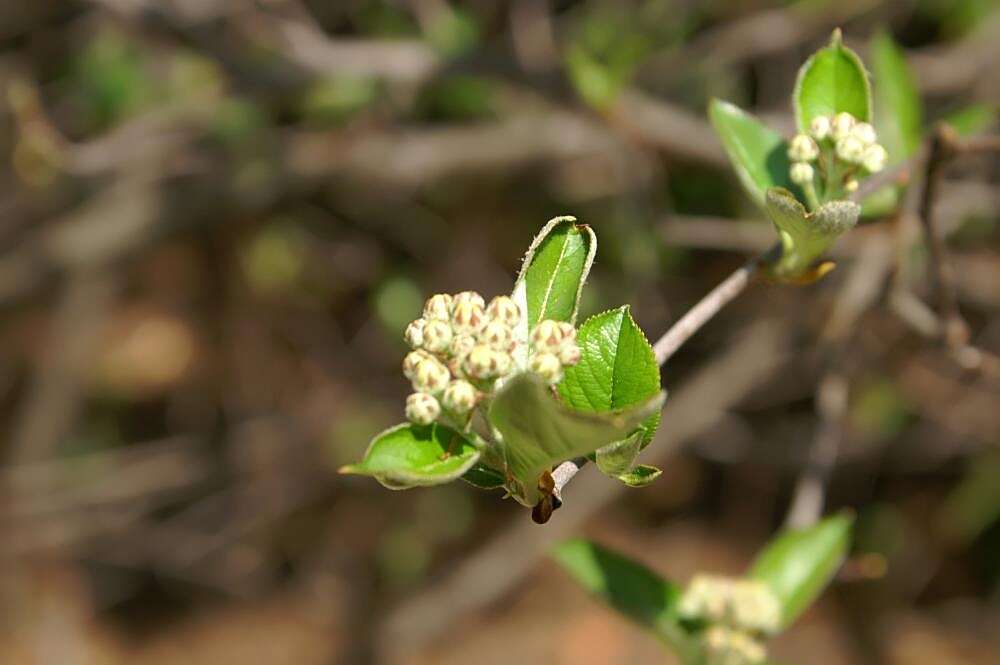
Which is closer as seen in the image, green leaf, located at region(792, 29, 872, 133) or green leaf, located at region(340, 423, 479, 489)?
green leaf, located at region(340, 423, 479, 489)

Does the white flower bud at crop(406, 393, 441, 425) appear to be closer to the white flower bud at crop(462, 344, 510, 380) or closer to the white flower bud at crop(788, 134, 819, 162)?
the white flower bud at crop(462, 344, 510, 380)

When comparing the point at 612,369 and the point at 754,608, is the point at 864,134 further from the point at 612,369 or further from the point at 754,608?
the point at 754,608

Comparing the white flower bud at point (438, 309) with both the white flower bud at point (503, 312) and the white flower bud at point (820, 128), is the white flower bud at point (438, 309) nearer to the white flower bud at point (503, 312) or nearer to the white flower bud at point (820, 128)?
the white flower bud at point (503, 312)

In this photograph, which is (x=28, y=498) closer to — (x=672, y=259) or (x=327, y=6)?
(x=327, y=6)

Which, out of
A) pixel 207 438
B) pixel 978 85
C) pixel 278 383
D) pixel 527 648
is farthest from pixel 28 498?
pixel 978 85

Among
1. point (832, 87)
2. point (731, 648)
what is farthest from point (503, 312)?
point (731, 648)

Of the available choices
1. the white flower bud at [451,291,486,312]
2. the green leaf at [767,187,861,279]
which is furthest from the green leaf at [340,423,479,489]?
the green leaf at [767,187,861,279]

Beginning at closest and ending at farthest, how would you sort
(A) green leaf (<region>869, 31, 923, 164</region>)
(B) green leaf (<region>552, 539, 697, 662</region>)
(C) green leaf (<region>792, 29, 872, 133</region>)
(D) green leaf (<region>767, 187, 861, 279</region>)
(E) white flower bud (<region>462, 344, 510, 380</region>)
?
(E) white flower bud (<region>462, 344, 510, 380</region>), (D) green leaf (<region>767, 187, 861, 279</region>), (C) green leaf (<region>792, 29, 872, 133</region>), (B) green leaf (<region>552, 539, 697, 662</region>), (A) green leaf (<region>869, 31, 923, 164</region>)
